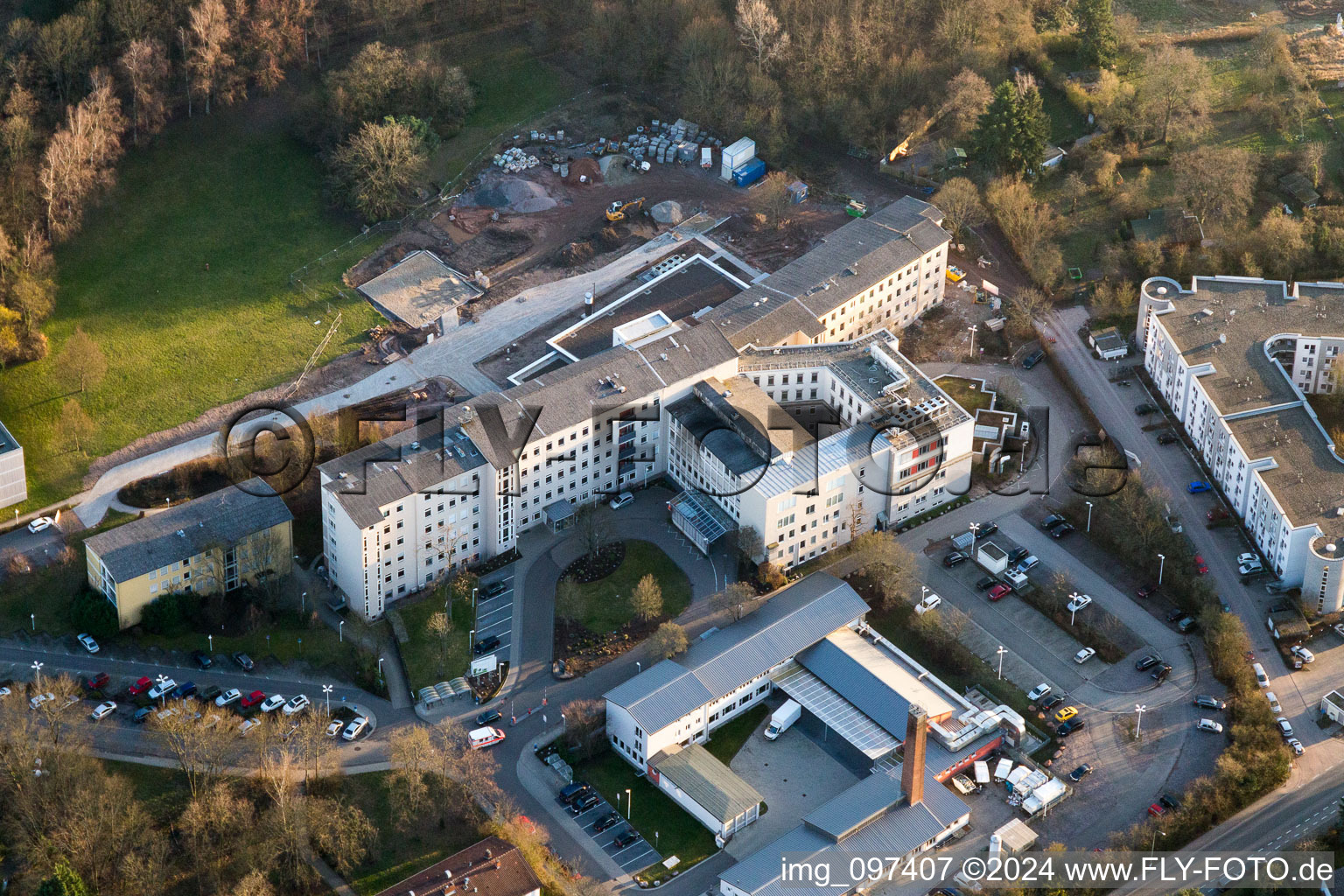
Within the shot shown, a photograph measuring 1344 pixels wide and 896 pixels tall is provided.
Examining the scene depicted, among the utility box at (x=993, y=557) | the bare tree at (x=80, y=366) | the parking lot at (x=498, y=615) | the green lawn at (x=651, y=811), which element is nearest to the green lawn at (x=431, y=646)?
the parking lot at (x=498, y=615)

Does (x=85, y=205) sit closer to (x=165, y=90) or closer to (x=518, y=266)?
(x=165, y=90)

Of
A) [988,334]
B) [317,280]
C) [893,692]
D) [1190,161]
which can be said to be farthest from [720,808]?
[1190,161]

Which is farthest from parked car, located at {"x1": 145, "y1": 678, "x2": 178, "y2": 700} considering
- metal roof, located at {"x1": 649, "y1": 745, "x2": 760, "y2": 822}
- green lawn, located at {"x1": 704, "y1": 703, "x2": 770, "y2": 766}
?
green lawn, located at {"x1": 704, "y1": 703, "x2": 770, "y2": 766}

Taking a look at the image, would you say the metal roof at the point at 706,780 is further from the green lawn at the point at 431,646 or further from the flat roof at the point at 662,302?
the flat roof at the point at 662,302

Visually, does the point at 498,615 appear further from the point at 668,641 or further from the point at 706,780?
the point at 706,780

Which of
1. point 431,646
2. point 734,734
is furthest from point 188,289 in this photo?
point 734,734

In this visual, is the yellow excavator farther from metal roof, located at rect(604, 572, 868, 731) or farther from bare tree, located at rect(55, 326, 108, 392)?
metal roof, located at rect(604, 572, 868, 731)
